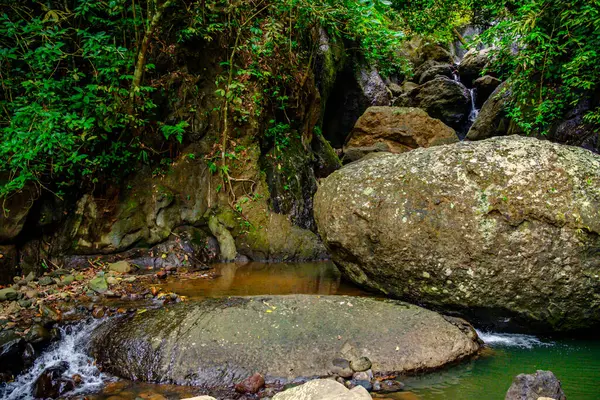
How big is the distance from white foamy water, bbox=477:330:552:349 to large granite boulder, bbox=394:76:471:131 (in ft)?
35.8

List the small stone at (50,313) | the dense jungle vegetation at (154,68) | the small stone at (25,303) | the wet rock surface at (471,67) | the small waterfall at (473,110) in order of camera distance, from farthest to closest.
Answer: the wet rock surface at (471,67)
the small waterfall at (473,110)
the dense jungle vegetation at (154,68)
the small stone at (25,303)
the small stone at (50,313)

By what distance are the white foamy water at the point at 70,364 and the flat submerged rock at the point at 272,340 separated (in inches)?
5.0

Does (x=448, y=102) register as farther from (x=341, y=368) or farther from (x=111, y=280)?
(x=341, y=368)

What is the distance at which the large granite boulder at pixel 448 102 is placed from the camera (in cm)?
1417

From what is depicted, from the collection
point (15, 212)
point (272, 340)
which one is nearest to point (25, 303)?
point (15, 212)

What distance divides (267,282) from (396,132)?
25.5ft

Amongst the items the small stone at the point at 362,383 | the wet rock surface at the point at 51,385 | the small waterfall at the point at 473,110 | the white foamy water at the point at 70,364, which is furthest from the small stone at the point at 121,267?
the small waterfall at the point at 473,110

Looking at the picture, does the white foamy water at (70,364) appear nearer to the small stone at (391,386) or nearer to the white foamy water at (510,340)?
the small stone at (391,386)

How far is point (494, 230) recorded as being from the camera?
14.0 feet

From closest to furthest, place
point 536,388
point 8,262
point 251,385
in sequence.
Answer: point 536,388 → point 251,385 → point 8,262

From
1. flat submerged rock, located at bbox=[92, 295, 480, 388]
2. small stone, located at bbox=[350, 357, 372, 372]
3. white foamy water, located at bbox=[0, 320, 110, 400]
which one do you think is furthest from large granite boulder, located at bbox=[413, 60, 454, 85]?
white foamy water, located at bbox=[0, 320, 110, 400]

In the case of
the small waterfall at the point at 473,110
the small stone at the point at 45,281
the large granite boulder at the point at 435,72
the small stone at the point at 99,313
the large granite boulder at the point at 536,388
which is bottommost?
the small stone at the point at 45,281

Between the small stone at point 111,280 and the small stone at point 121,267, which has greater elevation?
the small stone at point 111,280

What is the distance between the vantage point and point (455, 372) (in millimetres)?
3650
